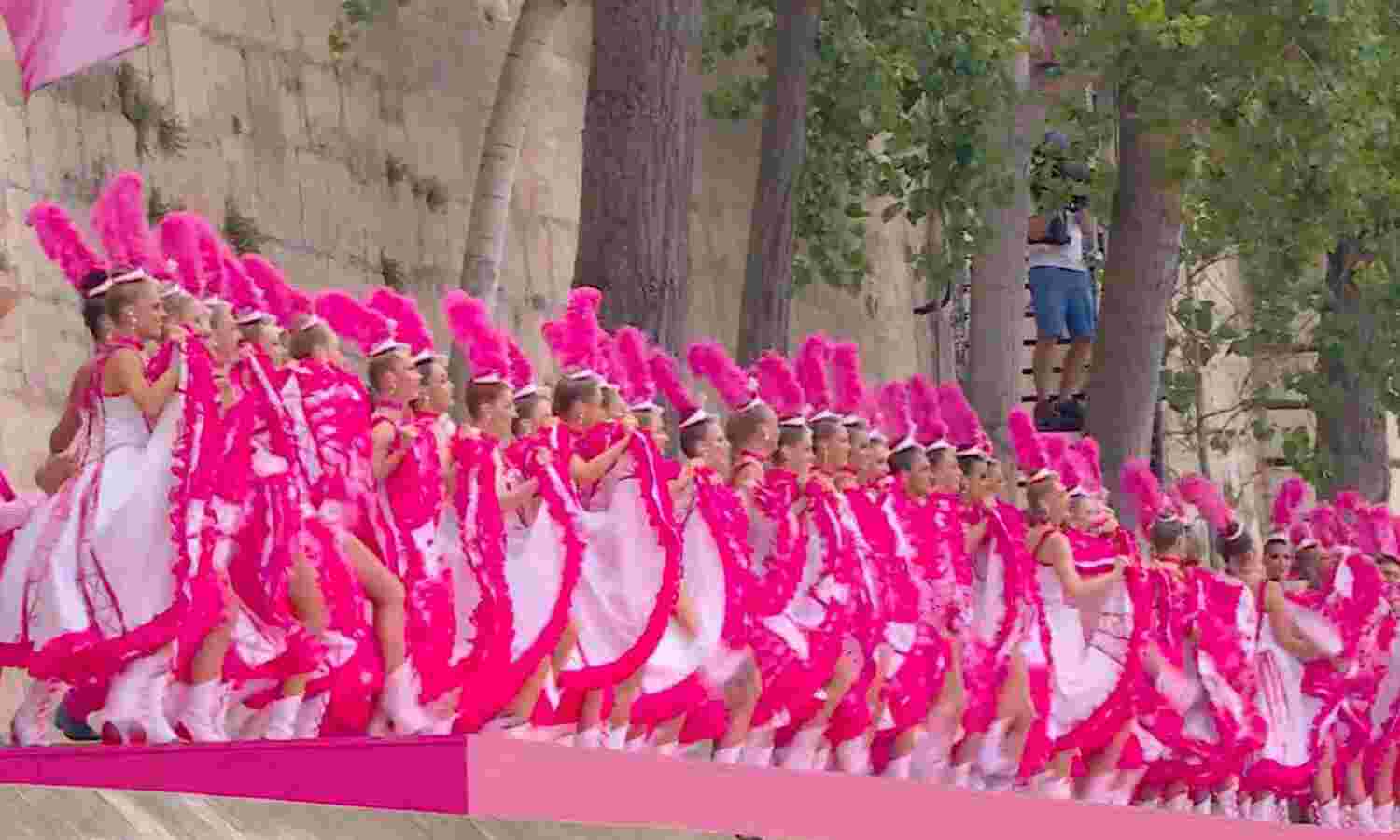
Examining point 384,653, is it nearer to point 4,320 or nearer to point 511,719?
point 511,719

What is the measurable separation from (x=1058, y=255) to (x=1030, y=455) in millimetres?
8042

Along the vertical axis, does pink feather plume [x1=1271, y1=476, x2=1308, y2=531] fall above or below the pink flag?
below

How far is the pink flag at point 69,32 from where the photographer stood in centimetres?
1059

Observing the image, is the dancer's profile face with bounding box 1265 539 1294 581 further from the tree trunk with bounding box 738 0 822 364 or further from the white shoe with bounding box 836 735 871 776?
the white shoe with bounding box 836 735 871 776

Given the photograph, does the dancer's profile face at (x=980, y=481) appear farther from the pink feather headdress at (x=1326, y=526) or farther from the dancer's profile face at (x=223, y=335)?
the dancer's profile face at (x=223, y=335)

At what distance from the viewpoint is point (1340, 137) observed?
50.3 feet

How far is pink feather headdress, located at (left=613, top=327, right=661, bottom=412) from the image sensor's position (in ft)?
34.6

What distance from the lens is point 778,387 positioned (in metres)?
11.1

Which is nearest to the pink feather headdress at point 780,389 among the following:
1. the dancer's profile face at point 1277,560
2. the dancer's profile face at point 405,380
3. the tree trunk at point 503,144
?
the dancer's profile face at point 405,380

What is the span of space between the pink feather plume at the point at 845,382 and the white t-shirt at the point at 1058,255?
8889 mm

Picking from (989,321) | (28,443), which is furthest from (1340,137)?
(28,443)

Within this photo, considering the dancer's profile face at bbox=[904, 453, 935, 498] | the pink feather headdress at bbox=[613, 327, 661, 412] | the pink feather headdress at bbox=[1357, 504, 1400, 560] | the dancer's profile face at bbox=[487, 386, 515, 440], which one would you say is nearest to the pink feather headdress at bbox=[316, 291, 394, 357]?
the dancer's profile face at bbox=[487, 386, 515, 440]

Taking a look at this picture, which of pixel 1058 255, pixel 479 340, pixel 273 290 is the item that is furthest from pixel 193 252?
pixel 1058 255

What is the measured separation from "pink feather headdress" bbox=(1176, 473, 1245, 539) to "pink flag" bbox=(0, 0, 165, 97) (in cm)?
483
